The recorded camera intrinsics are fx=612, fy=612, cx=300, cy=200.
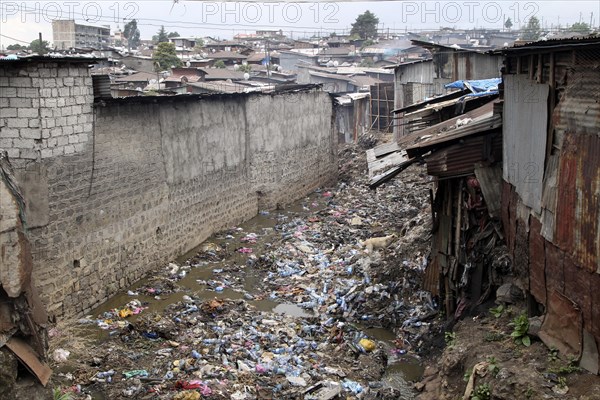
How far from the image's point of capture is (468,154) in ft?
23.5

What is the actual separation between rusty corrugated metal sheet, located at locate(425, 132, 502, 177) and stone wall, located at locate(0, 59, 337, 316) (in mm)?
5119

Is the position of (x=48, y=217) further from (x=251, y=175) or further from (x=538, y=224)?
(x=251, y=175)

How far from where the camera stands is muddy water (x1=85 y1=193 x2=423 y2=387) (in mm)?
7625

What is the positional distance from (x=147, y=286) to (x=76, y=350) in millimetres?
2822

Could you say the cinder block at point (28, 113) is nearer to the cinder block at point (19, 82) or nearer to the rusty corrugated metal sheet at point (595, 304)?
the cinder block at point (19, 82)

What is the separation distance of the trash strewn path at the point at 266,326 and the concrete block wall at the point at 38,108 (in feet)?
8.11

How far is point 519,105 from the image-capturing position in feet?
20.8

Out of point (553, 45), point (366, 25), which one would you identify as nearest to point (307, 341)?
point (553, 45)

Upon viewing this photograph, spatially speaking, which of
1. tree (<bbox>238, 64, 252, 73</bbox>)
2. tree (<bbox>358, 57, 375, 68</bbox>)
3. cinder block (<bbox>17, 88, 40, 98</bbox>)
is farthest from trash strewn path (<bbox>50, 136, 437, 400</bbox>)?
tree (<bbox>358, 57, 375, 68</bbox>)

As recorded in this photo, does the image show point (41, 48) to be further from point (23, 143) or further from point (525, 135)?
point (525, 135)

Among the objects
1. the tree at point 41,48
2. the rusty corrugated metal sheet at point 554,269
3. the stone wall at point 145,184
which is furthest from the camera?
the tree at point 41,48

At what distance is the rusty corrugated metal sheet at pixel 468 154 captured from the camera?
708 centimetres

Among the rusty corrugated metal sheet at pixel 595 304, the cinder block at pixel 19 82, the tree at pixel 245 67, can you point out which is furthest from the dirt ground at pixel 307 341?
the tree at pixel 245 67

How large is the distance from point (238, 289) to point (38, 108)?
437 cm
